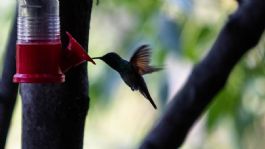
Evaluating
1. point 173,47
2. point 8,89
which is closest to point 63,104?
point 8,89

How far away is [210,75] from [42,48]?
455 mm

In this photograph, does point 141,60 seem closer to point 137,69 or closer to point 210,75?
point 137,69

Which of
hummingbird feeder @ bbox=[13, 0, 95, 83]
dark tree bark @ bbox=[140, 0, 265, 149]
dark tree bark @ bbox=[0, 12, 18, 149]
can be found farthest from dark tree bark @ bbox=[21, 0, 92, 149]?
dark tree bark @ bbox=[140, 0, 265, 149]

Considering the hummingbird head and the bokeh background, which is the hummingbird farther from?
the bokeh background

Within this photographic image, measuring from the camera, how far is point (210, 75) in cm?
126

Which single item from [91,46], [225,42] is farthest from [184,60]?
[91,46]

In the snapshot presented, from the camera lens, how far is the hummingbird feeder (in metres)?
0.84

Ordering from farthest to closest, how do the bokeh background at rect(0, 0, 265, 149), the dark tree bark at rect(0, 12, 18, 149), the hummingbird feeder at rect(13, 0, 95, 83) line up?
the bokeh background at rect(0, 0, 265, 149)
the dark tree bark at rect(0, 12, 18, 149)
the hummingbird feeder at rect(13, 0, 95, 83)

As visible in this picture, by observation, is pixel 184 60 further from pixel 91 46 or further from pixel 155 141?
pixel 91 46

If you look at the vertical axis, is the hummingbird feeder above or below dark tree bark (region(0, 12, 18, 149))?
above

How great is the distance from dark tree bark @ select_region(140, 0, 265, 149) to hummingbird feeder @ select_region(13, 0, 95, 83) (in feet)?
1.35

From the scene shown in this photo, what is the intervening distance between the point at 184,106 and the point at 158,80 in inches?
11.7

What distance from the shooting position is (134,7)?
4.88 ft

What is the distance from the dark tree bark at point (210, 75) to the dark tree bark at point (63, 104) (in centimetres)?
36
